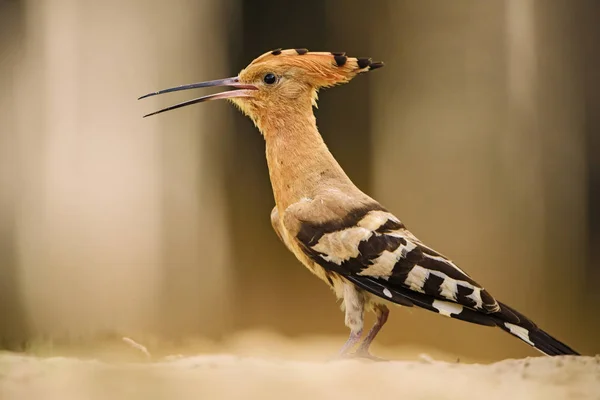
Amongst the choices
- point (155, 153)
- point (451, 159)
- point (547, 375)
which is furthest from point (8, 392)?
point (451, 159)

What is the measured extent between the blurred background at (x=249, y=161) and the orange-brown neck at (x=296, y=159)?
19cm

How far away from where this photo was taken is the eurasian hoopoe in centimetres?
158

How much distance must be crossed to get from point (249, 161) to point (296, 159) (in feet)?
0.93

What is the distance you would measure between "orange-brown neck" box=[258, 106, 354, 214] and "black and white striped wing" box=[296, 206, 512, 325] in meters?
0.12

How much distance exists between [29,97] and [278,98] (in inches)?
29.4

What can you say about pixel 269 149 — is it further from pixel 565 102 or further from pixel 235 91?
pixel 565 102

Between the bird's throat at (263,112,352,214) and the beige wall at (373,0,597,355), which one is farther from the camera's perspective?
the beige wall at (373,0,597,355)

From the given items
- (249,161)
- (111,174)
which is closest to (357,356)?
(249,161)

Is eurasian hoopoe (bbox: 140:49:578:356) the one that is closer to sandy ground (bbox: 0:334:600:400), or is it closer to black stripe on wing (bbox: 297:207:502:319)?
black stripe on wing (bbox: 297:207:502:319)

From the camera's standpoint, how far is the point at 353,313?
5.42 feet

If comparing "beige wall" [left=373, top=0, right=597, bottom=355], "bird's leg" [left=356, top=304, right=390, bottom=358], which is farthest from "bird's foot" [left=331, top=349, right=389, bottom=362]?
"beige wall" [left=373, top=0, right=597, bottom=355]

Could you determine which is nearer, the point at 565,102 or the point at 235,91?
the point at 235,91

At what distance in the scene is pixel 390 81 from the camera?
1.98 metres

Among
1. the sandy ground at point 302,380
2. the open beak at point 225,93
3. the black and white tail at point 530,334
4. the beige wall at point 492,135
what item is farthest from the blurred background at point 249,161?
the sandy ground at point 302,380
